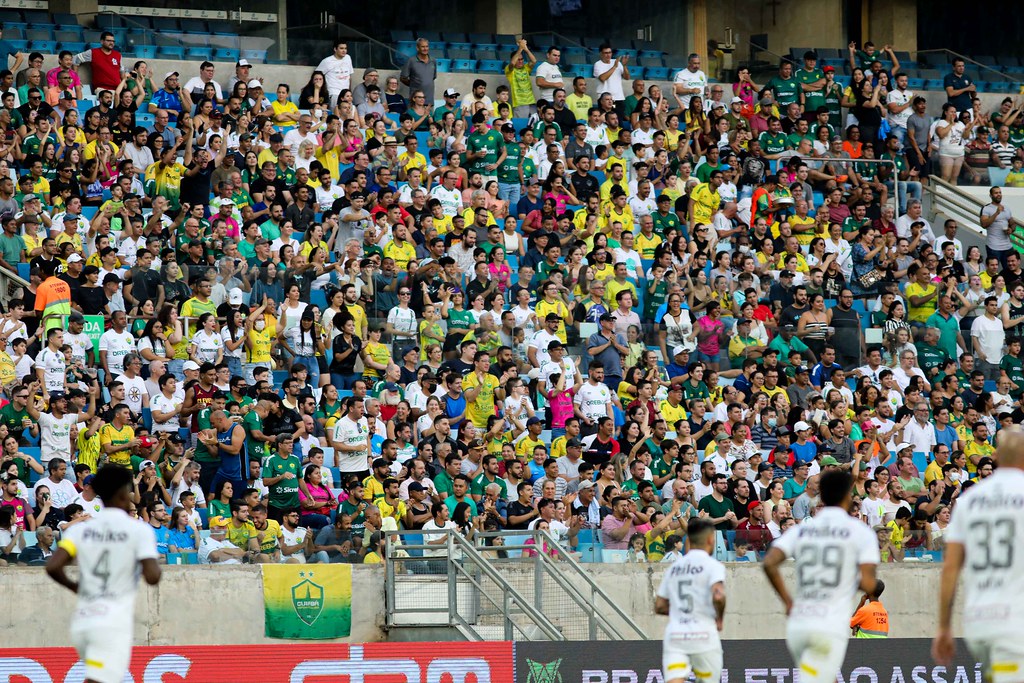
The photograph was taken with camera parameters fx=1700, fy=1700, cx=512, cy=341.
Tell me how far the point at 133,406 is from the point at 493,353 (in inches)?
171

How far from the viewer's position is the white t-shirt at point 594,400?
1962cm

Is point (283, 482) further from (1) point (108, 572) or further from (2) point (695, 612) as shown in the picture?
(1) point (108, 572)

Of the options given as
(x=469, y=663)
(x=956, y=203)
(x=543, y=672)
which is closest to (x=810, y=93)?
(x=956, y=203)

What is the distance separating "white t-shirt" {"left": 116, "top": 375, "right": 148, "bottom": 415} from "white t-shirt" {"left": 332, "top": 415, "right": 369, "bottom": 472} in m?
2.06

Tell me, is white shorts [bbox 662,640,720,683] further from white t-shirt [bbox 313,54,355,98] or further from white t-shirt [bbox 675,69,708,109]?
white t-shirt [bbox 675,69,708,109]

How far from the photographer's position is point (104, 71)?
2327 cm

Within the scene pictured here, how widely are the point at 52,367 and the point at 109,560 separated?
353 inches

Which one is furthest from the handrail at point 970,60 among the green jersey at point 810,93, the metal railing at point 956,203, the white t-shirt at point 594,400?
the white t-shirt at point 594,400

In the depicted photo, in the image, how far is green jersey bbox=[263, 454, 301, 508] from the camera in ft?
56.3

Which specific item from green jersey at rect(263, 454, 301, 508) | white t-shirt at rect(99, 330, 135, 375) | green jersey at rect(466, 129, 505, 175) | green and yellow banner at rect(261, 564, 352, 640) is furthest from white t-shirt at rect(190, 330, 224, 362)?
green jersey at rect(466, 129, 505, 175)

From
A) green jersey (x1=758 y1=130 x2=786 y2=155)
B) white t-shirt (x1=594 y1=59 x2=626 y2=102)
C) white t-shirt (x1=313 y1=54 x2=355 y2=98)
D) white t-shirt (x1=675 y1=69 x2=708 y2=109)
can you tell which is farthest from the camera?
white t-shirt (x1=675 y1=69 x2=708 y2=109)

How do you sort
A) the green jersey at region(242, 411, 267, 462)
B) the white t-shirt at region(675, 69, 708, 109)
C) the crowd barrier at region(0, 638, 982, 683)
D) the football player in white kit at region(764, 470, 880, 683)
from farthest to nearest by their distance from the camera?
the white t-shirt at region(675, 69, 708, 109) < the green jersey at region(242, 411, 267, 462) < the crowd barrier at region(0, 638, 982, 683) < the football player in white kit at region(764, 470, 880, 683)

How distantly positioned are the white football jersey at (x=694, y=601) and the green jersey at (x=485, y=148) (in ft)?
44.0

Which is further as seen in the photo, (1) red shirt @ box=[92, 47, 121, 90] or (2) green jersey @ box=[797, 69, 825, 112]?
(2) green jersey @ box=[797, 69, 825, 112]
